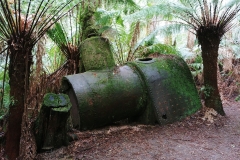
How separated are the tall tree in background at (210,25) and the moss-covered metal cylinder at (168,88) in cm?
37

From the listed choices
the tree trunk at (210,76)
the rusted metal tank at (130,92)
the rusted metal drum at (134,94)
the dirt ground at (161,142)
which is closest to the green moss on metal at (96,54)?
the rusted metal tank at (130,92)

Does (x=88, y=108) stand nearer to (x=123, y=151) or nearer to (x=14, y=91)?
(x=123, y=151)

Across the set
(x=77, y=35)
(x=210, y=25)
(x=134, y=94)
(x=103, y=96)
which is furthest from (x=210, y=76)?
(x=77, y=35)

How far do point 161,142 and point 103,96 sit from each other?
124 cm

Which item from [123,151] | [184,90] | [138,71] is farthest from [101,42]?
[123,151]

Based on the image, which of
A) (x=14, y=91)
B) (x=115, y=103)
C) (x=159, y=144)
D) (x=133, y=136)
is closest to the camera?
(x=14, y=91)

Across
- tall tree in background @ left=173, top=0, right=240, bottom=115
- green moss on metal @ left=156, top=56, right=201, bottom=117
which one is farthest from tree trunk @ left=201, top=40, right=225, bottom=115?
green moss on metal @ left=156, top=56, right=201, bottom=117

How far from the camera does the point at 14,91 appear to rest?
3.18 metres

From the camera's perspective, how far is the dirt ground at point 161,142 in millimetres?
3423

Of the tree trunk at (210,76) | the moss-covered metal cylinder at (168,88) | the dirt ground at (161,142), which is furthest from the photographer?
the tree trunk at (210,76)

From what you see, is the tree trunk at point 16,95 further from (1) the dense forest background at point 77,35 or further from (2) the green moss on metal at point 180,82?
(2) the green moss on metal at point 180,82

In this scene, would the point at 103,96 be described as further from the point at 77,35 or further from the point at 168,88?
the point at 77,35

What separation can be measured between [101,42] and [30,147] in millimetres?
2361

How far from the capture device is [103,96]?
4.32 meters
